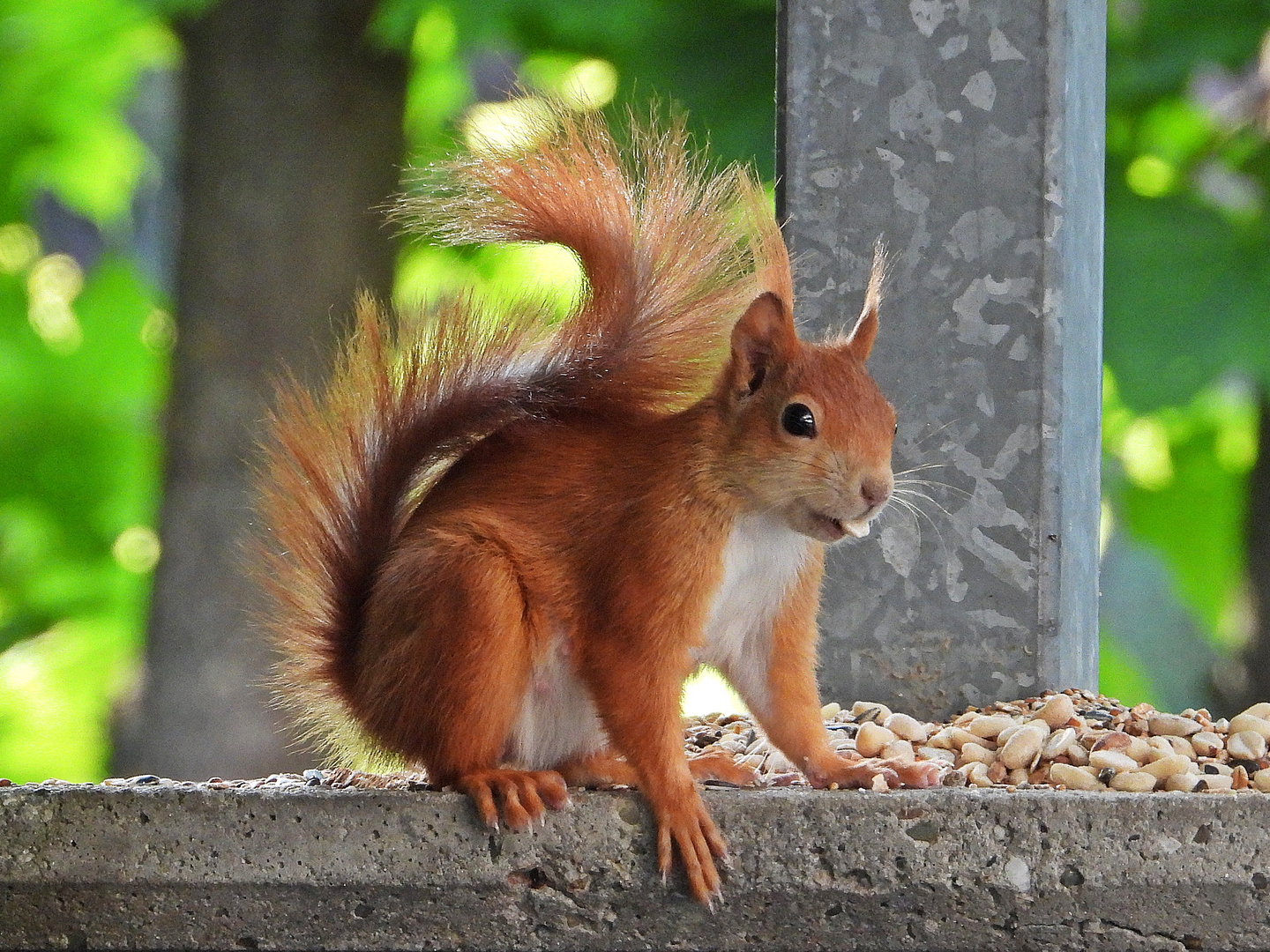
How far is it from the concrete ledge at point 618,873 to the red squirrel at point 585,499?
1.8 inches

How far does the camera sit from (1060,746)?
4.95ft

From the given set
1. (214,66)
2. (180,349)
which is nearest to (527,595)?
(180,349)

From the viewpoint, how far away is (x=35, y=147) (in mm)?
3932

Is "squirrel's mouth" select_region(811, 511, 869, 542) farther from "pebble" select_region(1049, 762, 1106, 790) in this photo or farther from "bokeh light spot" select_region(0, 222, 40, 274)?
"bokeh light spot" select_region(0, 222, 40, 274)

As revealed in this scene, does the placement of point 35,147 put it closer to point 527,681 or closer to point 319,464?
point 319,464

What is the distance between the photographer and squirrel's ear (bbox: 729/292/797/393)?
1402 mm

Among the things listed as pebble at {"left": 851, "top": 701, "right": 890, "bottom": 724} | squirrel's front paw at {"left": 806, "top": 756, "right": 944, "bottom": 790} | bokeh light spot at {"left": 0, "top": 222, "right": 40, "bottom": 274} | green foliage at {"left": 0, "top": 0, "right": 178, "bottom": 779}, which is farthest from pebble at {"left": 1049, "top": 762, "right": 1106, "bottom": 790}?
bokeh light spot at {"left": 0, "top": 222, "right": 40, "bottom": 274}

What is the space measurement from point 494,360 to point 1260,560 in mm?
2854

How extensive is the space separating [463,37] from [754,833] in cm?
210

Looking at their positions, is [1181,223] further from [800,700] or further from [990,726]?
[800,700]

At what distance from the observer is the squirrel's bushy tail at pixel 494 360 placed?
5.06 ft

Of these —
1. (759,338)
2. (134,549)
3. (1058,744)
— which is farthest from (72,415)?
(1058,744)

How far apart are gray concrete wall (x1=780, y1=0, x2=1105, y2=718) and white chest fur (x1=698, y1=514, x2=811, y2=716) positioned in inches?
15.0

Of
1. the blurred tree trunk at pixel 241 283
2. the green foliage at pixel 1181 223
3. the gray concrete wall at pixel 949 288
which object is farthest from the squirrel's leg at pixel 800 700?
the blurred tree trunk at pixel 241 283
